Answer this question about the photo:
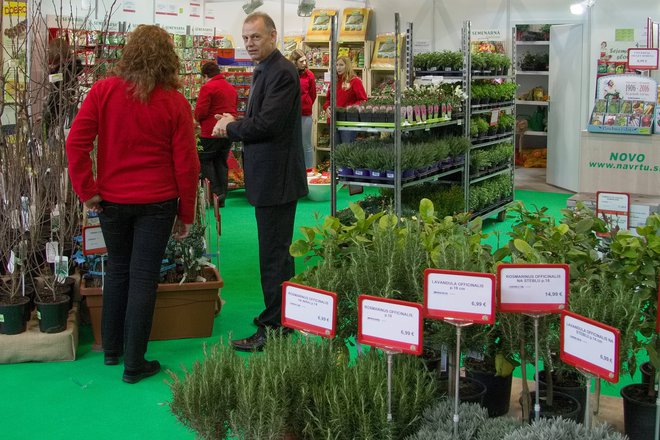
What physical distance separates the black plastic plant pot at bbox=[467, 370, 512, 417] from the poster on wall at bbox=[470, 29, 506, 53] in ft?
28.9

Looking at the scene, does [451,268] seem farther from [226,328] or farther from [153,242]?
[226,328]

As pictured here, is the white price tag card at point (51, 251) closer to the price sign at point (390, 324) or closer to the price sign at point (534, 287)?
the price sign at point (390, 324)

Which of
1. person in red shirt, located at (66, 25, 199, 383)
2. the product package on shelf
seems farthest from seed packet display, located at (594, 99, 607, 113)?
person in red shirt, located at (66, 25, 199, 383)

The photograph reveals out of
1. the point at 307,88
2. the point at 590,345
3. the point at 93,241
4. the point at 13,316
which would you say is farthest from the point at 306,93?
the point at 590,345

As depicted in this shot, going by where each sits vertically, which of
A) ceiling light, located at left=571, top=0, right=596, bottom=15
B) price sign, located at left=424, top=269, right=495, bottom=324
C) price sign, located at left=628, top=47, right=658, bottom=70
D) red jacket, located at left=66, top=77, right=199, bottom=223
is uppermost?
ceiling light, located at left=571, top=0, right=596, bottom=15

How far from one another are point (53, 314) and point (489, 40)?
8014 mm

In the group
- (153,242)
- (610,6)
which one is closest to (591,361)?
(153,242)

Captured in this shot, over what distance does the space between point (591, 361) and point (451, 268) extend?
50 cm

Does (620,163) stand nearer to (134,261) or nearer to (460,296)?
(134,261)

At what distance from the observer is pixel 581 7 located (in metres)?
10.3

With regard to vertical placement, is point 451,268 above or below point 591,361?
above

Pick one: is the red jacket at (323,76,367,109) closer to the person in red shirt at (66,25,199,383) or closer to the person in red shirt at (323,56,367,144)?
the person in red shirt at (323,56,367,144)

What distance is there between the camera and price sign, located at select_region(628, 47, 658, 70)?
24.6ft

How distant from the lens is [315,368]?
2.26 m
